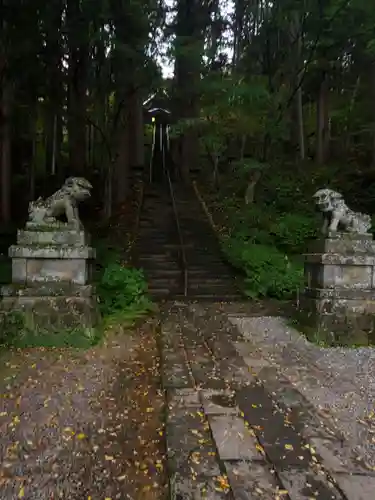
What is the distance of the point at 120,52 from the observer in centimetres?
930

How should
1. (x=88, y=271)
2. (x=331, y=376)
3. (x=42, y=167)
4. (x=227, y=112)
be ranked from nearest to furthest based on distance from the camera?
(x=331, y=376) → (x=88, y=271) → (x=227, y=112) → (x=42, y=167)

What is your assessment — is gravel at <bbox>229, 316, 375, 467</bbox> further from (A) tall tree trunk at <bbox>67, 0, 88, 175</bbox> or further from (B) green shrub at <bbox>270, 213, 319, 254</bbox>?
(A) tall tree trunk at <bbox>67, 0, 88, 175</bbox>

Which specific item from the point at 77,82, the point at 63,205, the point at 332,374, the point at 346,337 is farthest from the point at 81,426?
the point at 77,82

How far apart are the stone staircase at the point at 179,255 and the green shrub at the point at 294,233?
71.9 inches

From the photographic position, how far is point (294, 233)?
11.9 metres

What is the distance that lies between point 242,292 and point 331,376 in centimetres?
489

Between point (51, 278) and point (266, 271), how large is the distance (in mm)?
5341

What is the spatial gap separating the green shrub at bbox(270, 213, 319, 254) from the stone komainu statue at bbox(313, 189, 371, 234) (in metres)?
5.45

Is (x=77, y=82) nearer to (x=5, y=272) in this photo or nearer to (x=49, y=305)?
(x=5, y=272)

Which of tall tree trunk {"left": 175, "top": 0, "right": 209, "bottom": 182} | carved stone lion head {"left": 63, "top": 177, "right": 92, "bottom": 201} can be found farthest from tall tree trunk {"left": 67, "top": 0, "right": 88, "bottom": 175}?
carved stone lion head {"left": 63, "top": 177, "right": 92, "bottom": 201}

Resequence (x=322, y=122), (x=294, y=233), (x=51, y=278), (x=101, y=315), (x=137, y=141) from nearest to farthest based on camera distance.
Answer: (x=51, y=278) → (x=101, y=315) → (x=294, y=233) → (x=322, y=122) → (x=137, y=141)

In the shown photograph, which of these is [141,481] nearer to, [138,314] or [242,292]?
[138,314]

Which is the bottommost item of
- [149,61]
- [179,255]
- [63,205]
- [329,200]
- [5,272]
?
[5,272]

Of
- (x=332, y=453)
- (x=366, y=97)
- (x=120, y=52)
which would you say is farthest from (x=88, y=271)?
(x=366, y=97)
